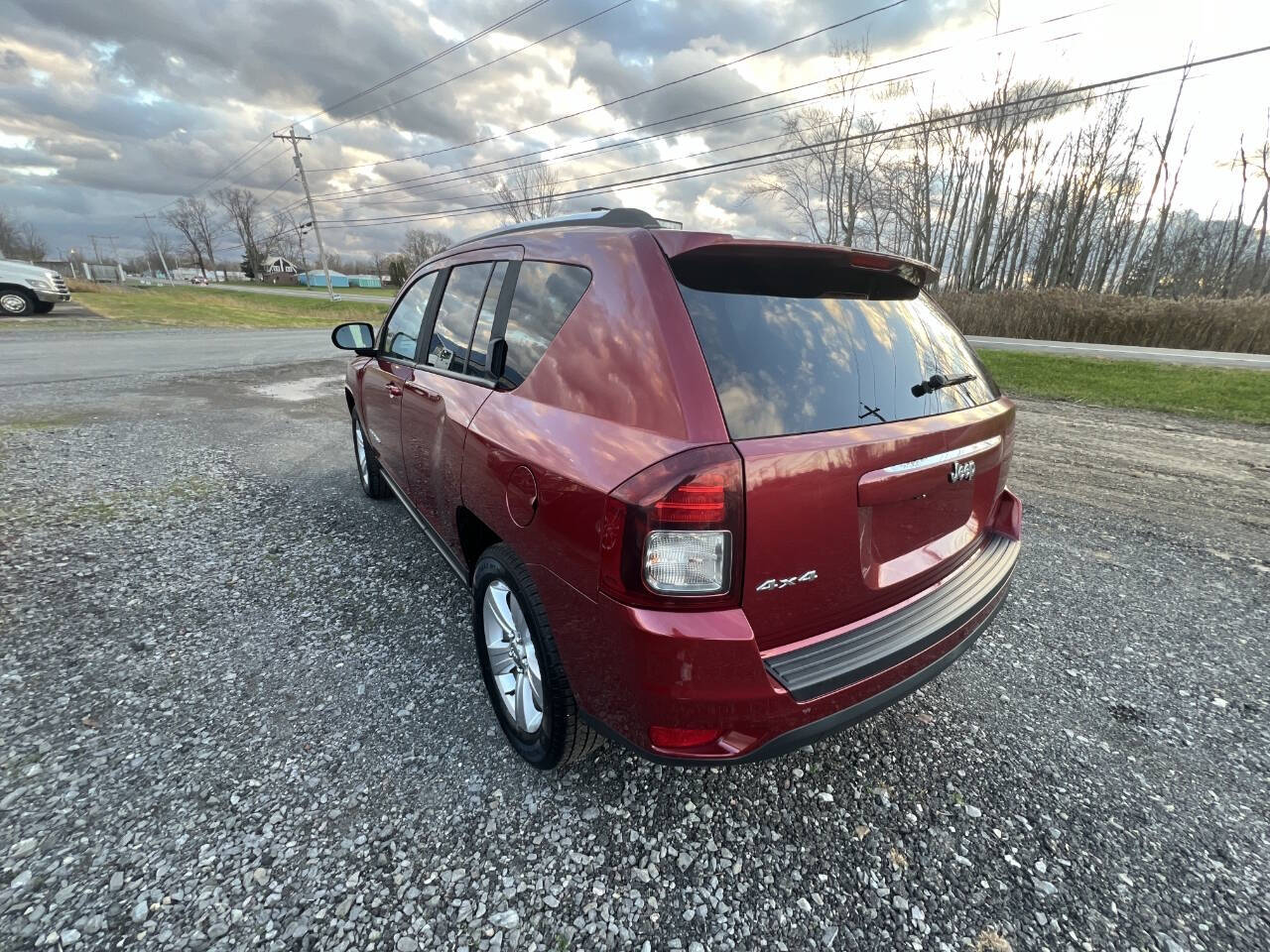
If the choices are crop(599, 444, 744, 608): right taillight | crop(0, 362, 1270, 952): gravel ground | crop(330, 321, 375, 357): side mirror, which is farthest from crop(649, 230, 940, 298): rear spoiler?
crop(330, 321, 375, 357): side mirror

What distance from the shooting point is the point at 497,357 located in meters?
2.24

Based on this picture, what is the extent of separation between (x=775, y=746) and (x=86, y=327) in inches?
862

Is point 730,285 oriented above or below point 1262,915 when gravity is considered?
above

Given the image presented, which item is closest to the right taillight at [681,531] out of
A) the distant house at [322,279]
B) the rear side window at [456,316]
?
the rear side window at [456,316]

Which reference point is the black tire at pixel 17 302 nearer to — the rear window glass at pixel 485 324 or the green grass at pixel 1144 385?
the rear window glass at pixel 485 324

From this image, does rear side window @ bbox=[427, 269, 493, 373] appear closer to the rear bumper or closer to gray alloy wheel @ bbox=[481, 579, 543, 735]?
gray alloy wheel @ bbox=[481, 579, 543, 735]

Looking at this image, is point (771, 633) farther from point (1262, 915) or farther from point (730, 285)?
point (1262, 915)

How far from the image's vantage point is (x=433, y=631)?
9.55ft

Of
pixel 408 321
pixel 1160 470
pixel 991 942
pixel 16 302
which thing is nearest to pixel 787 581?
pixel 991 942

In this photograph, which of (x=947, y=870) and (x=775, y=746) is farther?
(x=947, y=870)

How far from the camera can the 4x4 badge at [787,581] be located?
1.52 meters

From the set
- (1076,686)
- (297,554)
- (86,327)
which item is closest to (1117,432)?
(1076,686)

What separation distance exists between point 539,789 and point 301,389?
9399 mm

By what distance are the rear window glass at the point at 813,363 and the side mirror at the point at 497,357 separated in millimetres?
837
